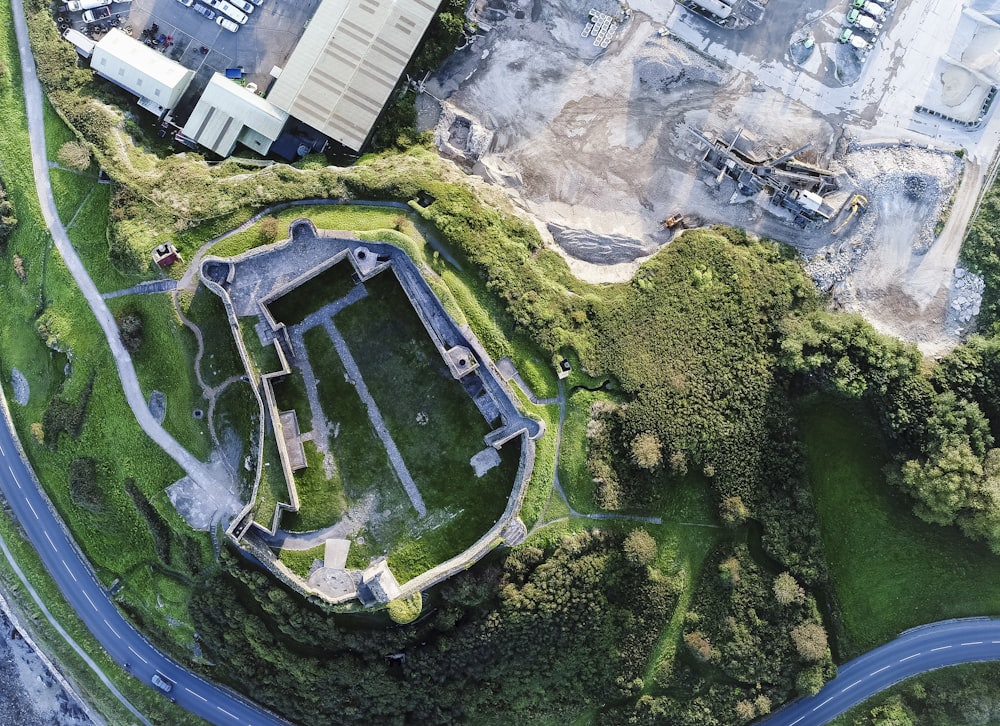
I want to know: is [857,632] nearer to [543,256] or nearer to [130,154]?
[543,256]

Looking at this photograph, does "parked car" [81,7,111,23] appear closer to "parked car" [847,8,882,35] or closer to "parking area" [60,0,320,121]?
"parking area" [60,0,320,121]

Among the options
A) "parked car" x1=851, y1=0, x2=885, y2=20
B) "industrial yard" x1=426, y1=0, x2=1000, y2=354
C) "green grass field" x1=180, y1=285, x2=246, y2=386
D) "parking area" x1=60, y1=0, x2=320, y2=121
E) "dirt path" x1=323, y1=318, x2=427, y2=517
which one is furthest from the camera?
"parking area" x1=60, y1=0, x2=320, y2=121

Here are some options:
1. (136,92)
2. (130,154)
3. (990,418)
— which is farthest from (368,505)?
(990,418)

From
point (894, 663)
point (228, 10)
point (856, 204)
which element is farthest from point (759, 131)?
point (894, 663)

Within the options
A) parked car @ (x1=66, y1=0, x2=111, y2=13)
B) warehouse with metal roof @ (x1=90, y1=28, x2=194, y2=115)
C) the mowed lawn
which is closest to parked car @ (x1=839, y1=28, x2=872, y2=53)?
the mowed lawn

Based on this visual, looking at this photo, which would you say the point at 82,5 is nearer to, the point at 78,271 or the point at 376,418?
the point at 78,271
